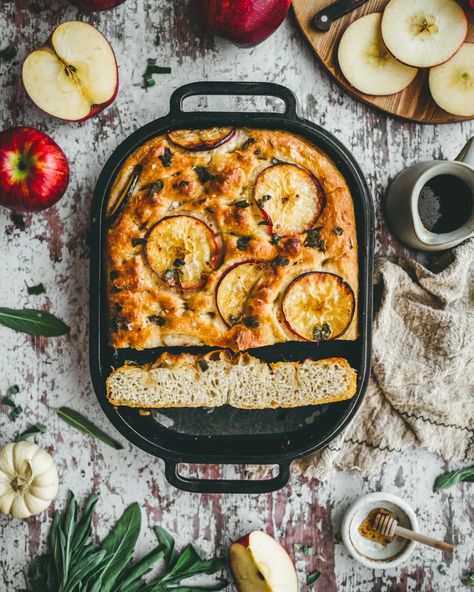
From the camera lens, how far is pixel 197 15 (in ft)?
9.73

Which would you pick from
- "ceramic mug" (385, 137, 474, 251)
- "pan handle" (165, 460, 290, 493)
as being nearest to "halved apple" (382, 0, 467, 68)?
"ceramic mug" (385, 137, 474, 251)

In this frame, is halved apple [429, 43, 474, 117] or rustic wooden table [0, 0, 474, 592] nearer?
halved apple [429, 43, 474, 117]

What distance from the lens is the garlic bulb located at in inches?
117

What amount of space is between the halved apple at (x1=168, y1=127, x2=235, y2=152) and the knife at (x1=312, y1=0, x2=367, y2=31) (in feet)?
2.26

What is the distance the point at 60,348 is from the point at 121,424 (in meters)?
0.53

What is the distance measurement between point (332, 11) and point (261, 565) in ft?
8.50

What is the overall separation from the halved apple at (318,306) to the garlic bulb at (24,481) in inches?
53.4

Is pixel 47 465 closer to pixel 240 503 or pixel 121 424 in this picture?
pixel 121 424

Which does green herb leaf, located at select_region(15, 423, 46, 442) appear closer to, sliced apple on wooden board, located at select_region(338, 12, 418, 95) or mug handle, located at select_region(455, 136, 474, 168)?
sliced apple on wooden board, located at select_region(338, 12, 418, 95)

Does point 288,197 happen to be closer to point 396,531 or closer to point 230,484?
point 230,484

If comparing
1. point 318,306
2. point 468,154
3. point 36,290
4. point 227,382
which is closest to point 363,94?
point 468,154

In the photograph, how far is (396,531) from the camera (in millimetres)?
2996

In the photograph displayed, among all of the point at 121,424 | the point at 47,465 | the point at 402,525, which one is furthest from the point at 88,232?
the point at 402,525

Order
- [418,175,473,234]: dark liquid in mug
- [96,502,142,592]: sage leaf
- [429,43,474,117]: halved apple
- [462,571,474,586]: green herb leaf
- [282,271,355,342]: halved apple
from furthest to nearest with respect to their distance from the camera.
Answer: [462,571,474,586]: green herb leaf
[96,502,142,592]: sage leaf
[429,43,474,117]: halved apple
[418,175,473,234]: dark liquid in mug
[282,271,355,342]: halved apple
